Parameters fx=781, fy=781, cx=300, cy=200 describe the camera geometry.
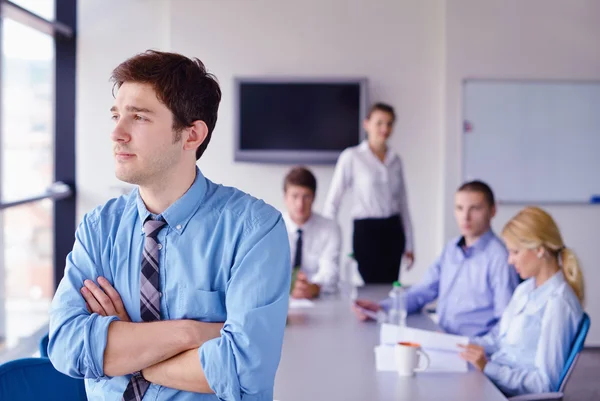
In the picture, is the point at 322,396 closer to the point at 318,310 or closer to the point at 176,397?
the point at 176,397

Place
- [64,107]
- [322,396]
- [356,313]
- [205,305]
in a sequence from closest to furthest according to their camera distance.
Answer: [205,305], [322,396], [356,313], [64,107]

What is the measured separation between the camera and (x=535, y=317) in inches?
113

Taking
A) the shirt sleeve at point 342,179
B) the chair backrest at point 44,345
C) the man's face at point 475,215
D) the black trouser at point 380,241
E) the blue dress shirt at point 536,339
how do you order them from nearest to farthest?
the chair backrest at point 44,345
the blue dress shirt at point 536,339
the man's face at point 475,215
the shirt sleeve at point 342,179
the black trouser at point 380,241

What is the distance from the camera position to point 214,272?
1.59 metres

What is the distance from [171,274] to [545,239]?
5.99 feet

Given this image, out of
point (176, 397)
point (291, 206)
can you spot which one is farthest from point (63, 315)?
point (291, 206)

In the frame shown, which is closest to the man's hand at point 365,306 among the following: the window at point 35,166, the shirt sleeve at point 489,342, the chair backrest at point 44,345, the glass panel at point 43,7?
the shirt sleeve at point 489,342

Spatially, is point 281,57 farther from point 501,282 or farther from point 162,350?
point 162,350

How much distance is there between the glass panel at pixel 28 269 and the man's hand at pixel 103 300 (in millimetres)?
3591

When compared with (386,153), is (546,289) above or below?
below

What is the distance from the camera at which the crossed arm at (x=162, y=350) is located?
1541 millimetres

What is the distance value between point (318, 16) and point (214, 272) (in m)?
4.89

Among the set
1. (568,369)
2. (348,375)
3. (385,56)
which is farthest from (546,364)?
(385,56)

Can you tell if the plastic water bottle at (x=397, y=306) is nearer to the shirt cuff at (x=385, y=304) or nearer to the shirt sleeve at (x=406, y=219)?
the shirt cuff at (x=385, y=304)
